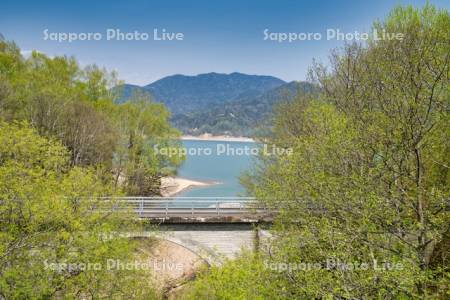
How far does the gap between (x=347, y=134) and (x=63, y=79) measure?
32.8 meters

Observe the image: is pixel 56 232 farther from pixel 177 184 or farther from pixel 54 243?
pixel 177 184

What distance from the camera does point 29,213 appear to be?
37.3ft

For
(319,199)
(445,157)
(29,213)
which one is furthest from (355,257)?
(29,213)

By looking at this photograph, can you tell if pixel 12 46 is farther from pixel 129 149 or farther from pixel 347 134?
pixel 347 134

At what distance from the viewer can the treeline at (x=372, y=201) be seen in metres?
8.93

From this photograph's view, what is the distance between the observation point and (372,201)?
948cm

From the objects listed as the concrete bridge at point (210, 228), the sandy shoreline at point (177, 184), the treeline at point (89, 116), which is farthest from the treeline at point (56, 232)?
the sandy shoreline at point (177, 184)

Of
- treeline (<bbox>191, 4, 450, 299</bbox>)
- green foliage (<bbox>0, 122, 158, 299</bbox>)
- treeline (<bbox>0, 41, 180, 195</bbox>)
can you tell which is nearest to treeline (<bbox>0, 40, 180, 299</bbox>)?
green foliage (<bbox>0, 122, 158, 299</bbox>)

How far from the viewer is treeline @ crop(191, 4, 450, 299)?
893 centimetres

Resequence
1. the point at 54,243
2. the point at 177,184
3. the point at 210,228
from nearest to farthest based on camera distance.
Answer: the point at 54,243 < the point at 210,228 < the point at 177,184

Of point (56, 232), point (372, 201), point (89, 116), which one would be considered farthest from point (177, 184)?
point (372, 201)

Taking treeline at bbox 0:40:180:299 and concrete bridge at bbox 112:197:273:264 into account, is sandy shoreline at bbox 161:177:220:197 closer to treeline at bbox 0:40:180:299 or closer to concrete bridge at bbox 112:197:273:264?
concrete bridge at bbox 112:197:273:264

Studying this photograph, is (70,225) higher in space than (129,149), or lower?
lower

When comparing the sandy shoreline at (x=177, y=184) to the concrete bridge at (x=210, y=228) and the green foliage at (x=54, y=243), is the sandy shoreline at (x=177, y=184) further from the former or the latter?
the green foliage at (x=54, y=243)
